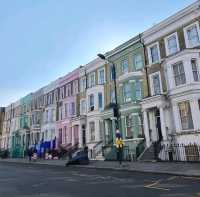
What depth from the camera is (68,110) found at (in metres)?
39.6

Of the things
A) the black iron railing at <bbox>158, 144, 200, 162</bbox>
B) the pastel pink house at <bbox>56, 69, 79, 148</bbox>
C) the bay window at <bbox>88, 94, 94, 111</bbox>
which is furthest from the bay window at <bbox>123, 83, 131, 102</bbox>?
the pastel pink house at <bbox>56, 69, 79, 148</bbox>

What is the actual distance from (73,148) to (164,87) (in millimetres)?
16463

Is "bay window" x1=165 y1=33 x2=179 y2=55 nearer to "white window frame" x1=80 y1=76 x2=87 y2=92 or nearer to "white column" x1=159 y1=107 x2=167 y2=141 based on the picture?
"white column" x1=159 y1=107 x2=167 y2=141

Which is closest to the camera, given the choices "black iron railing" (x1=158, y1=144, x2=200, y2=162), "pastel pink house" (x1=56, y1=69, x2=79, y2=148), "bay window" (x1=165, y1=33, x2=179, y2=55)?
"black iron railing" (x1=158, y1=144, x2=200, y2=162)

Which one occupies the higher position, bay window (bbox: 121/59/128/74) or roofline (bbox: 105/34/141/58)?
roofline (bbox: 105/34/141/58)

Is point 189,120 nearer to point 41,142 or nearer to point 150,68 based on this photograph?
point 150,68

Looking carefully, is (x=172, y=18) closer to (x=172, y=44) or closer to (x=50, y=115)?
(x=172, y=44)

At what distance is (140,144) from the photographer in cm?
2505

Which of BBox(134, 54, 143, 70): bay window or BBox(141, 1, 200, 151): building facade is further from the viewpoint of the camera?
BBox(134, 54, 143, 70): bay window

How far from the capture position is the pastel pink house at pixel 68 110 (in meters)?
36.9

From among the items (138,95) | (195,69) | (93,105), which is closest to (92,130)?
(93,105)

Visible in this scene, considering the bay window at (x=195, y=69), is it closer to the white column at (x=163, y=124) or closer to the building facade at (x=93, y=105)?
the white column at (x=163, y=124)

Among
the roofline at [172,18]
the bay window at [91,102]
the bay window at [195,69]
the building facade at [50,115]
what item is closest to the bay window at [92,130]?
the bay window at [91,102]

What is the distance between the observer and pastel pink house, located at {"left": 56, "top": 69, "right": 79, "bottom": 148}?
121 feet
